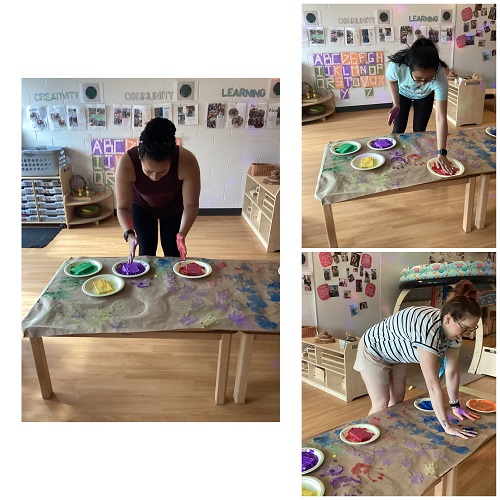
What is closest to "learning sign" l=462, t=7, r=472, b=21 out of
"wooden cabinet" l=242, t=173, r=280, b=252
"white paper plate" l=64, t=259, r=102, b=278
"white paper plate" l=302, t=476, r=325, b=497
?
"wooden cabinet" l=242, t=173, r=280, b=252

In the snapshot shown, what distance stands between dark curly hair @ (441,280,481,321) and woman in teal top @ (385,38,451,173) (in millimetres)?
628

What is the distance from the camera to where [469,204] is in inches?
81.6

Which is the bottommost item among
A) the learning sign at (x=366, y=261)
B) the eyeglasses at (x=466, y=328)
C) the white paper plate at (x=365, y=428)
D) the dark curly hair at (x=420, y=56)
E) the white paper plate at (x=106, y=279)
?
the white paper plate at (x=365, y=428)

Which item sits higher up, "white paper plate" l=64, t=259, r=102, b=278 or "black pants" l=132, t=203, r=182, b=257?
"black pants" l=132, t=203, r=182, b=257

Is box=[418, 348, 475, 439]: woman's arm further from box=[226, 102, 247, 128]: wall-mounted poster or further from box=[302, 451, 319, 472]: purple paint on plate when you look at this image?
box=[226, 102, 247, 128]: wall-mounted poster

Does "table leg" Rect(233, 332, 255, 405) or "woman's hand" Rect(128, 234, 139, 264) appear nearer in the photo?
"table leg" Rect(233, 332, 255, 405)

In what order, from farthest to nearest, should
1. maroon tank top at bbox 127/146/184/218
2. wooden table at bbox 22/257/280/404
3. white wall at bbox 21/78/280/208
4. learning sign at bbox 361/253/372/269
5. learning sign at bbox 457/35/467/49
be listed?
maroon tank top at bbox 127/146/184/218, wooden table at bbox 22/257/280/404, white wall at bbox 21/78/280/208, learning sign at bbox 361/253/372/269, learning sign at bbox 457/35/467/49

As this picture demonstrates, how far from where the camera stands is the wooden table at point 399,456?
181 centimetres

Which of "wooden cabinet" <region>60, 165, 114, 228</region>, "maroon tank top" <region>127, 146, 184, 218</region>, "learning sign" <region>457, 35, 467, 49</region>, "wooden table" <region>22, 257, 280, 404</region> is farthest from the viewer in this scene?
"maroon tank top" <region>127, 146, 184, 218</region>

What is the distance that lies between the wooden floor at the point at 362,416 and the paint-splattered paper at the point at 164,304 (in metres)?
0.30

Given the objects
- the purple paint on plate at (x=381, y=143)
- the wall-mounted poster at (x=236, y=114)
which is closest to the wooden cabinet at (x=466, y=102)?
the purple paint on plate at (x=381, y=143)

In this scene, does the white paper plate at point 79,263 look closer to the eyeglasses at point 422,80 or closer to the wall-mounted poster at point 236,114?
the wall-mounted poster at point 236,114

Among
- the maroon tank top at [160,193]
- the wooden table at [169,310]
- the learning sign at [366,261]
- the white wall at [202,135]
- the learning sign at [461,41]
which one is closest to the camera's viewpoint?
the learning sign at [461,41]

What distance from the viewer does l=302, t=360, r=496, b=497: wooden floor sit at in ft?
6.51
